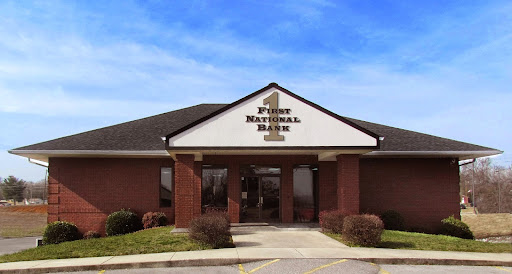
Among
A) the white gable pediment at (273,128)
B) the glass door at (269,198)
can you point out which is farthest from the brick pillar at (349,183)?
the glass door at (269,198)

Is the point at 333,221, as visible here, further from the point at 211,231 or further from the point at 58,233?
the point at 58,233

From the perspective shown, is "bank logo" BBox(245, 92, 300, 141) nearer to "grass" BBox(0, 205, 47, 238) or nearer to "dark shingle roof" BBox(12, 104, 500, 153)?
"dark shingle roof" BBox(12, 104, 500, 153)

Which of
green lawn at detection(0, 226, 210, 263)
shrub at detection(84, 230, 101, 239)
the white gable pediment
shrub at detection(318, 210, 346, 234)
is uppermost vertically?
the white gable pediment

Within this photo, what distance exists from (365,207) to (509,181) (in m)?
59.0

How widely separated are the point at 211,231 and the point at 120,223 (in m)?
7.65

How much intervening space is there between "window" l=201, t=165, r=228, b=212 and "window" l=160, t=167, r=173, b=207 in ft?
5.94

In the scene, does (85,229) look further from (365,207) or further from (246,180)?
(365,207)

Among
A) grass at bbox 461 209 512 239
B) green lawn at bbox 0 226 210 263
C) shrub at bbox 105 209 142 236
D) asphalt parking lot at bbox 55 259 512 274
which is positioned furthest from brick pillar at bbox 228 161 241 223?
grass at bbox 461 209 512 239

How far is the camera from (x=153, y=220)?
19438 mm

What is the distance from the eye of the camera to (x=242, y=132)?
15852 millimetres

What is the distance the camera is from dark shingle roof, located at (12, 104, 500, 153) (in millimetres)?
19359

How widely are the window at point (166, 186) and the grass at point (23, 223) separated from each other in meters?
17.2

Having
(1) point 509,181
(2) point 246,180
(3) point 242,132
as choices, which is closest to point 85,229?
(2) point 246,180

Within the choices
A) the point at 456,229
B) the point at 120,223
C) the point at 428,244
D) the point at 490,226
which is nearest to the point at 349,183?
the point at 428,244
